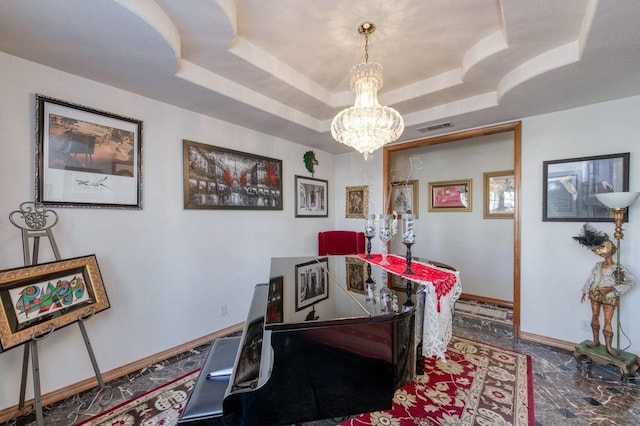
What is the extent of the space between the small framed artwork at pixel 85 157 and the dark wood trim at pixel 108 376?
142cm

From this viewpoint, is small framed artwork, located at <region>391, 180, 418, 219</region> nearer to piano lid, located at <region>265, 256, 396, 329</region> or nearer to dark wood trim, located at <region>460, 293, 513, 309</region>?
dark wood trim, located at <region>460, 293, 513, 309</region>

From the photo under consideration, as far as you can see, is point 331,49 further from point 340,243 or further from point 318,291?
point 340,243

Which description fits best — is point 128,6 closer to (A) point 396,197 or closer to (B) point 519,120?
(B) point 519,120

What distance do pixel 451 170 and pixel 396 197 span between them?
3.50ft

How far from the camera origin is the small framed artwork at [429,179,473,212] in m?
4.35

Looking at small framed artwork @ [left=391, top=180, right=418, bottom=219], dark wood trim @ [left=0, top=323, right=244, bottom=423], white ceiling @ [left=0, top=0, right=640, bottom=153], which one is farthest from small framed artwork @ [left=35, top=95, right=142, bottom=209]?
small framed artwork @ [left=391, top=180, right=418, bottom=219]

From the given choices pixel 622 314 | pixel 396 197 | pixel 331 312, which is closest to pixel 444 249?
pixel 396 197

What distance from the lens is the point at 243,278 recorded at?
10.7 ft

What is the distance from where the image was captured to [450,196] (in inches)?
177

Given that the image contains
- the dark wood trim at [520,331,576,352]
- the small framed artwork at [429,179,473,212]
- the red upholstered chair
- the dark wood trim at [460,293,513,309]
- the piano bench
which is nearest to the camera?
the piano bench

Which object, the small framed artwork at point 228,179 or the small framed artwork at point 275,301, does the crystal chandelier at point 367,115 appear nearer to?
the small framed artwork at point 275,301

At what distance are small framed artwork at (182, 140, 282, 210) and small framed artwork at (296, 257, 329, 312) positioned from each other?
125cm

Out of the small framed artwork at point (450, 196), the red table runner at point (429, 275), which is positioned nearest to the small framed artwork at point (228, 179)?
the red table runner at point (429, 275)

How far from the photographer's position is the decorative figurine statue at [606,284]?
87.7 inches
